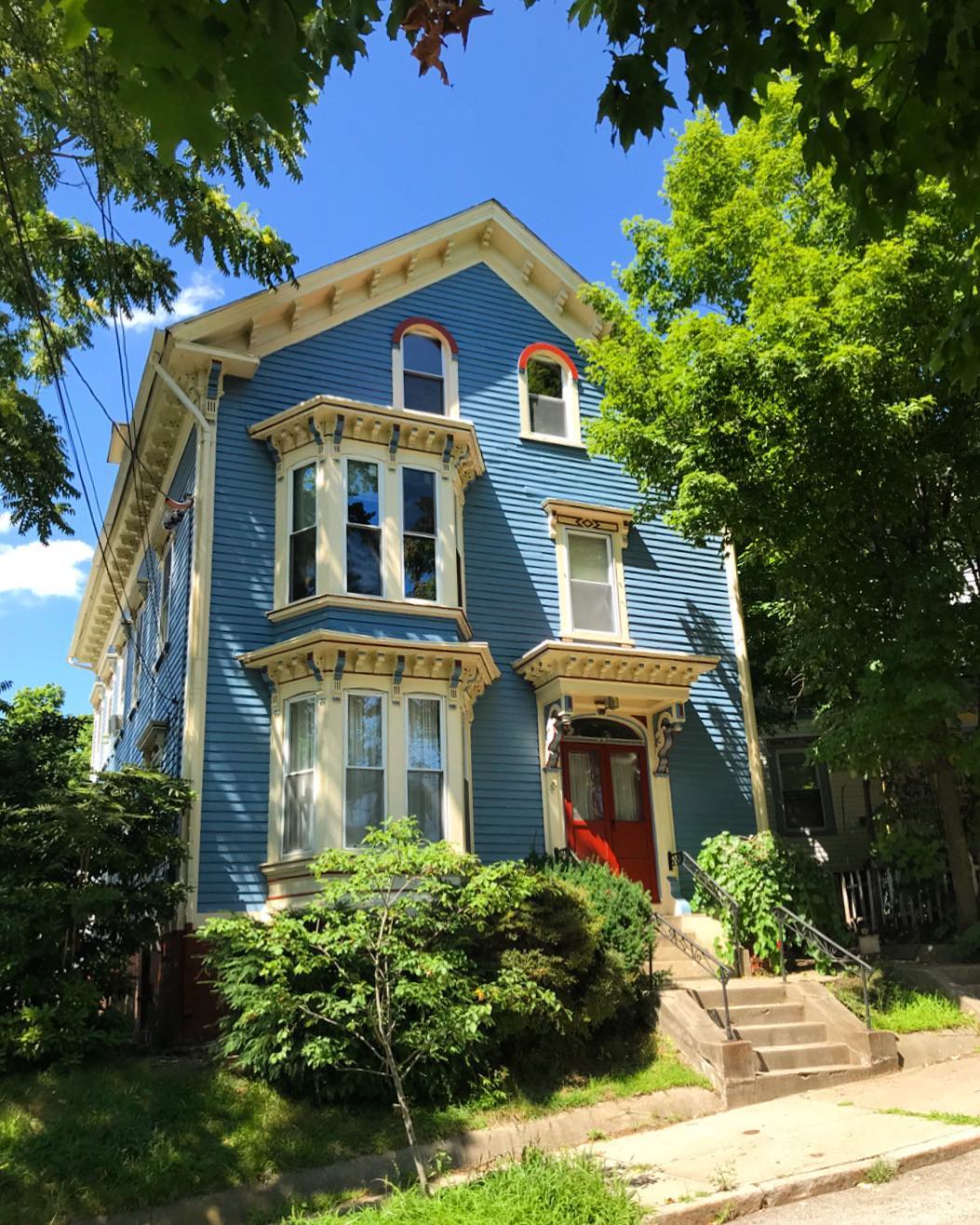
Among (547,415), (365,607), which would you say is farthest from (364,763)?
(547,415)

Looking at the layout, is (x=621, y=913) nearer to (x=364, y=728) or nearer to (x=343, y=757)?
(x=343, y=757)

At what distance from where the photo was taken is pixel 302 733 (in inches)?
539

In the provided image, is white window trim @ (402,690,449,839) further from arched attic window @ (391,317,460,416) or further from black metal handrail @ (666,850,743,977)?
arched attic window @ (391,317,460,416)

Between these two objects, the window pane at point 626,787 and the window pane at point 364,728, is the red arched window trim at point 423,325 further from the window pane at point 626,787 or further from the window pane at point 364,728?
the window pane at point 626,787

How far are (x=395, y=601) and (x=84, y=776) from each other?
454cm

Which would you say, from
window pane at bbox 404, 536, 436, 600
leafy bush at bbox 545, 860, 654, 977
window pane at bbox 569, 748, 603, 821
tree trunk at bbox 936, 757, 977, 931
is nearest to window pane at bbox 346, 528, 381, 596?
window pane at bbox 404, 536, 436, 600

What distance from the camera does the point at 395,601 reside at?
14289mm

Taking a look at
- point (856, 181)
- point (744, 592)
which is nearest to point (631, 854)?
point (744, 592)

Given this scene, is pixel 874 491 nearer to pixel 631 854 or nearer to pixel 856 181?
pixel 631 854

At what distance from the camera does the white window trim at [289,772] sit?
1298cm

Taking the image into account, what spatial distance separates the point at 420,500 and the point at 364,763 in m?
3.98

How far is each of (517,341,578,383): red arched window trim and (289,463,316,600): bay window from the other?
4691 mm

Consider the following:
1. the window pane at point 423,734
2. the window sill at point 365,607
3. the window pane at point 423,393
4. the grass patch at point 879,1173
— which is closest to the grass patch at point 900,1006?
the grass patch at point 879,1173

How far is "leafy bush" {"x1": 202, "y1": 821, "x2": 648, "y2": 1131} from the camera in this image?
8930 mm
